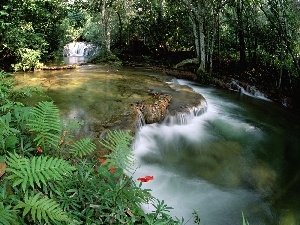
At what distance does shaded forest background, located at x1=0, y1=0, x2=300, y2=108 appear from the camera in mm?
12633

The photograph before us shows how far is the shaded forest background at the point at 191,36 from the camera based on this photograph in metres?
12.6

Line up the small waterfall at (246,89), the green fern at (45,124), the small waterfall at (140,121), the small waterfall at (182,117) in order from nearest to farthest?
the green fern at (45,124)
the small waterfall at (140,121)
the small waterfall at (182,117)
the small waterfall at (246,89)

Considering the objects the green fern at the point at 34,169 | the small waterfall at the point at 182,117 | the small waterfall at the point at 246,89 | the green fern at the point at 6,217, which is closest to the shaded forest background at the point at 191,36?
the small waterfall at the point at 246,89

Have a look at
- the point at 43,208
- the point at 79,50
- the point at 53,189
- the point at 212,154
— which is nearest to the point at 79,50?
the point at 79,50

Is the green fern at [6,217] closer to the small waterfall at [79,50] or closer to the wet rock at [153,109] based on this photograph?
the wet rock at [153,109]

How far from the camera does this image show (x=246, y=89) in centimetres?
1367

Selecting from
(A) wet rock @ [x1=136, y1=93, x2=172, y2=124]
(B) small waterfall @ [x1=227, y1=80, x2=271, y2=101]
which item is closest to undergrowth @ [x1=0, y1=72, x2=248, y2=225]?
(A) wet rock @ [x1=136, y1=93, x2=172, y2=124]

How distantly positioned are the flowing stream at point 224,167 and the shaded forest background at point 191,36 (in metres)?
4.85

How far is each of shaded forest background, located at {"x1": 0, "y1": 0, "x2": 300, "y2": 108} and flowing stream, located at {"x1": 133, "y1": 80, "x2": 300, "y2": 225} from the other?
485 centimetres

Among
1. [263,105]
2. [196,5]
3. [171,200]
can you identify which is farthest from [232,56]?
[171,200]

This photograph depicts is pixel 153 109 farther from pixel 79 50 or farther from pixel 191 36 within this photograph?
pixel 79 50

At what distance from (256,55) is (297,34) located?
2507 mm

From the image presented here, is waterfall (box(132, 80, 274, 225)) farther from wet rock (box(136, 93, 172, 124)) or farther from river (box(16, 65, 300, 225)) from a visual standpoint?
wet rock (box(136, 93, 172, 124))

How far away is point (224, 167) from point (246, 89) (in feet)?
26.6
